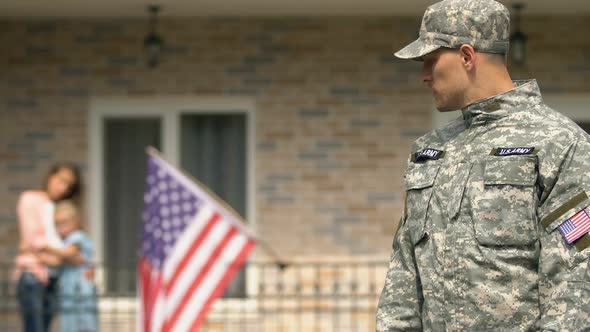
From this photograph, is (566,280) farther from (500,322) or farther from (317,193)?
(317,193)

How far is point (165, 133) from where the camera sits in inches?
477

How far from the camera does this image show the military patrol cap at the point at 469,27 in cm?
392

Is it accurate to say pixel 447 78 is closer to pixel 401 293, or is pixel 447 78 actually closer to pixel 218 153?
pixel 401 293

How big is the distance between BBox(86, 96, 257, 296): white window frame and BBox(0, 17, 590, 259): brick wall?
0.24ft

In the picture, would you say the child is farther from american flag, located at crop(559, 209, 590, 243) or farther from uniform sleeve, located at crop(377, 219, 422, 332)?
american flag, located at crop(559, 209, 590, 243)

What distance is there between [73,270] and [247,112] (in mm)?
2480

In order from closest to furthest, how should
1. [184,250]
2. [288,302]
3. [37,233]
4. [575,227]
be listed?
[575,227] → [184,250] → [37,233] → [288,302]

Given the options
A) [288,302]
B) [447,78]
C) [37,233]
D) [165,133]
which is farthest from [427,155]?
[165,133]

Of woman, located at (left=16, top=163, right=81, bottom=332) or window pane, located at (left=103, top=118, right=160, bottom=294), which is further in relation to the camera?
window pane, located at (left=103, top=118, right=160, bottom=294)

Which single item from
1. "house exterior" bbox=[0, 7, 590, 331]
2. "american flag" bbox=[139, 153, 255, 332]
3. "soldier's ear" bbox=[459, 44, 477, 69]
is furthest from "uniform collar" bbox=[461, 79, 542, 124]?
"house exterior" bbox=[0, 7, 590, 331]

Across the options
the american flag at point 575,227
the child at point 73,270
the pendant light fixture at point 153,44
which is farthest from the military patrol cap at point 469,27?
the pendant light fixture at point 153,44

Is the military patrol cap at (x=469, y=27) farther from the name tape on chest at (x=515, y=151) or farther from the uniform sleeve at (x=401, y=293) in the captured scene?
the uniform sleeve at (x=401, y=293)

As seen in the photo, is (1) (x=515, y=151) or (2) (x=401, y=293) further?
(2) (x=401, y=293)

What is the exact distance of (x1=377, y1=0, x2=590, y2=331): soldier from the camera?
12.2 feet
